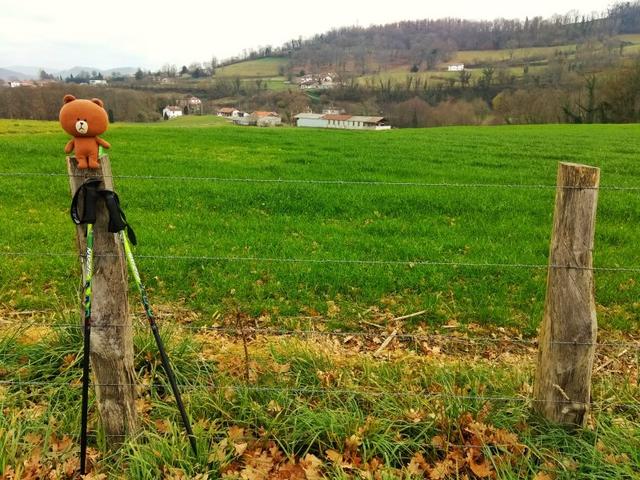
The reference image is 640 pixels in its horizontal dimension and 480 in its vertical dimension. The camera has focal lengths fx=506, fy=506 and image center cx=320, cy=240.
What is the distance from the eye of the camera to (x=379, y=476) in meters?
3.31

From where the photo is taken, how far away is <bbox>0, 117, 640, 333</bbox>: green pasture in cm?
677

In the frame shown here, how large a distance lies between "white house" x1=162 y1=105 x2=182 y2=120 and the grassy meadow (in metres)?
61.2

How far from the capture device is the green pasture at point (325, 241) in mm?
6770

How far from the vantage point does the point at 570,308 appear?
3490 millimetres

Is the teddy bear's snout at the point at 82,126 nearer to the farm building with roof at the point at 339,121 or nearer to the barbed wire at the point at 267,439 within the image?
the barbed wire at the point at 267,439

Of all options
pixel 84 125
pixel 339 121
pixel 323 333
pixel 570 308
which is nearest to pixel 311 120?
pixel 339 121

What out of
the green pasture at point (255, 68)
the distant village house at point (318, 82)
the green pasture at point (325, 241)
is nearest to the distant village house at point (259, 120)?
the green pasture at point (325, 241)

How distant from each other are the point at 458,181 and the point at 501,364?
11.0 m

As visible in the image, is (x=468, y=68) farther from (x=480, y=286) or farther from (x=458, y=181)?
(x=480, y=286)

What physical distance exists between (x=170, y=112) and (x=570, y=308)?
74.9 meters

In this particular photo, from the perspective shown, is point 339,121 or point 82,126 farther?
point 339,121

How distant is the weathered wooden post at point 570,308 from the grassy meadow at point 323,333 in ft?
0.81

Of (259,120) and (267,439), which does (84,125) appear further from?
(259,120)

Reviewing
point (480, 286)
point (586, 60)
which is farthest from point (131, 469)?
point (586, 60)
